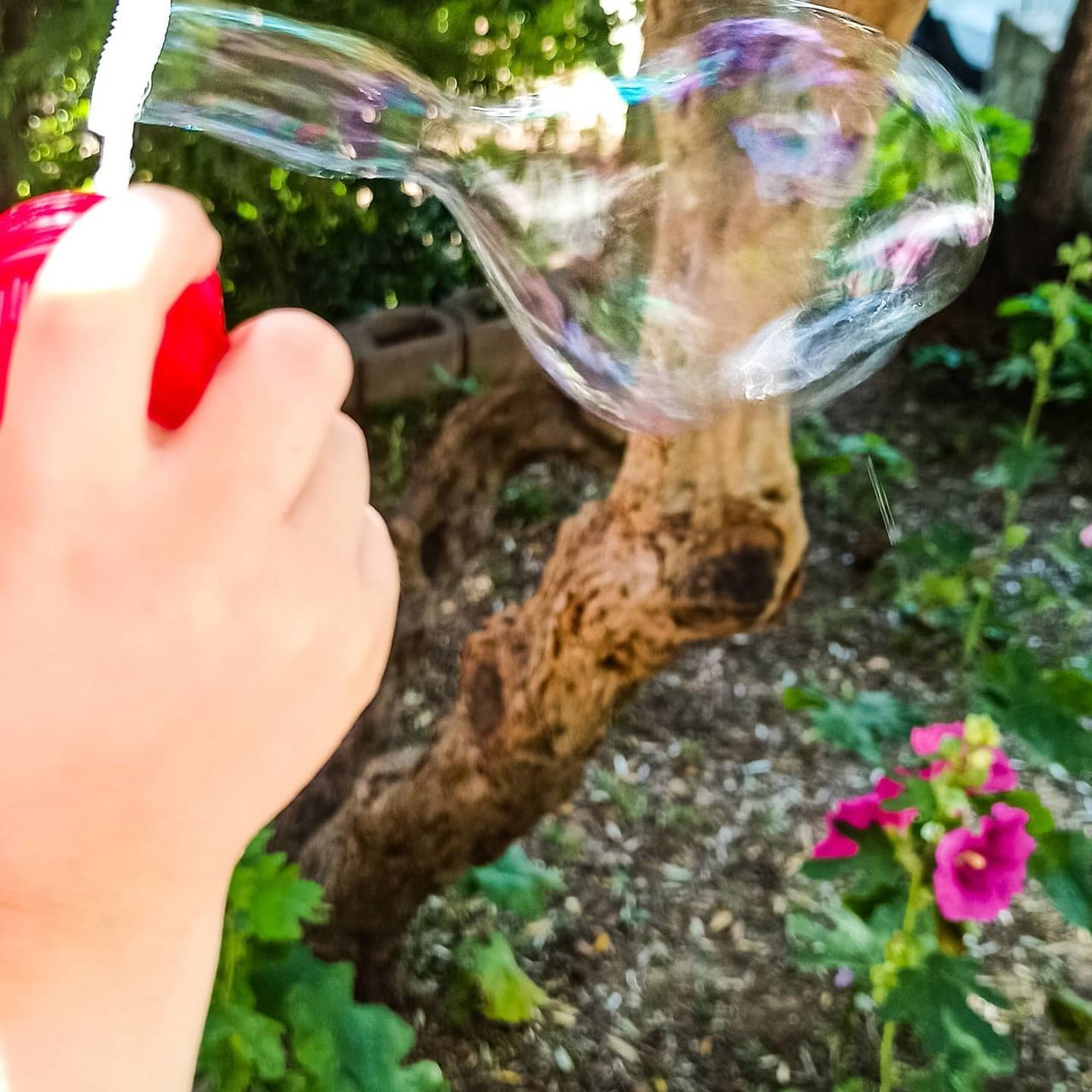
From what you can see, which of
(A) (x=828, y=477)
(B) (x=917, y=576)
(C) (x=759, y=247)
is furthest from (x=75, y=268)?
(A) (x=828, y=477)

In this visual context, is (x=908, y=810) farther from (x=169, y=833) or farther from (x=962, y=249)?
(x=169, y=833)

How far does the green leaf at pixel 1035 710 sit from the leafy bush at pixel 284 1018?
2.24 ft

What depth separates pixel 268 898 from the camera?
0.86 m

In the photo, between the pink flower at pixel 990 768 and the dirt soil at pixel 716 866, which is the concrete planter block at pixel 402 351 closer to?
A: the dirt soil at pixel 716 866

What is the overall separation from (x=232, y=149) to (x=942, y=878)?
1.40m

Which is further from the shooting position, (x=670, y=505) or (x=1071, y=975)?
(x=1071, y=975)

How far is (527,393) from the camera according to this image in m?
1.52

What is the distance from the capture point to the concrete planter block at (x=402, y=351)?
2.36m

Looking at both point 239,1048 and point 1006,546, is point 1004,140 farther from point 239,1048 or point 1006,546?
point 239,1048

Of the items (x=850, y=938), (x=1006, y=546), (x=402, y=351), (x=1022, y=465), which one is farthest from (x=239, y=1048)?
(x=402, y=351)

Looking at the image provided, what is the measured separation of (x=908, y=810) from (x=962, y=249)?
1.76 ft

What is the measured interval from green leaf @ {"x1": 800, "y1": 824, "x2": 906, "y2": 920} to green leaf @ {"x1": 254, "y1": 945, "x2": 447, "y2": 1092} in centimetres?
43

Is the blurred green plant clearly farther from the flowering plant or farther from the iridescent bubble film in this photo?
the iridescent bubble film

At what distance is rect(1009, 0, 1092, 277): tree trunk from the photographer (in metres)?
2.41
